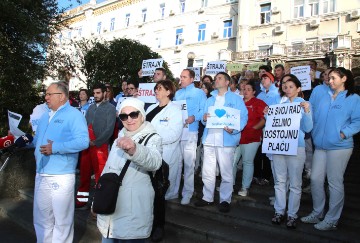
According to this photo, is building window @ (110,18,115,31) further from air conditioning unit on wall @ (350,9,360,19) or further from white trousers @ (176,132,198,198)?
white trousers @ (176,132,198,198)

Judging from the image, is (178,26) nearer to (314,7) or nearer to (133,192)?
(314,7)

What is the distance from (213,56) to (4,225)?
32334 mm

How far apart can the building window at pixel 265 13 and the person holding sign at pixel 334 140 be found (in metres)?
29.9

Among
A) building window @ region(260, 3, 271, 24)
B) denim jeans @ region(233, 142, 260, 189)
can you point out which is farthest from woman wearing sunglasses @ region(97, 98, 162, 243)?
building window @ region(260, 3, 271, 24)

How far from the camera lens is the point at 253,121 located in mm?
6289

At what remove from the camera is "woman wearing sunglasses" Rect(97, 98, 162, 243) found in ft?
9.68

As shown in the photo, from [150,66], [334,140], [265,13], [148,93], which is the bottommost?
[334,140]

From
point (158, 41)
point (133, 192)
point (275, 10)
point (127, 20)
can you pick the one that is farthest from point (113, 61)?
point (133, 192)

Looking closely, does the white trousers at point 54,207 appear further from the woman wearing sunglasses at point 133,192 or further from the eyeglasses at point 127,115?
the eyeglasses at point 127,115

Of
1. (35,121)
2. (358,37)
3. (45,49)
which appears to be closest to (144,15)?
(358,37)

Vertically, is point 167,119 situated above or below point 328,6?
below

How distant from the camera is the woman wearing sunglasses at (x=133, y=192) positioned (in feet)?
9.68

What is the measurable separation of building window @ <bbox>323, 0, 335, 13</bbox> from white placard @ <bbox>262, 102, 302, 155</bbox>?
27920 millimetres

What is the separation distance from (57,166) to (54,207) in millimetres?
483
